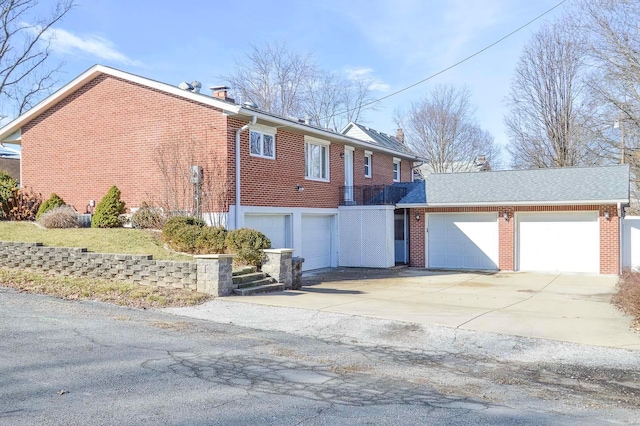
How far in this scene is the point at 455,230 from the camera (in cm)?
2162

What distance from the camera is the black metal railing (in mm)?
21844

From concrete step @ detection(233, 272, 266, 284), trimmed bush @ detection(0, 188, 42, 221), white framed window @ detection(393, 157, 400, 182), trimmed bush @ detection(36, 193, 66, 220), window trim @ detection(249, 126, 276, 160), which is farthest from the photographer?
white framed window @ detection(393, 157, 400, 182)

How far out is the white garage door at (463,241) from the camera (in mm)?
20906

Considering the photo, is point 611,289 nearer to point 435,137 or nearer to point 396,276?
point 396,276

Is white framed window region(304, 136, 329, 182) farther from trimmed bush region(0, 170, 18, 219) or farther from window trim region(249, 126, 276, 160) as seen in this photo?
trimmed bush region(0, 170, 18, 219)

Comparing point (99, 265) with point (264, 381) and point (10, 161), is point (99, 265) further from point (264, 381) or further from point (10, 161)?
point (10, 161)

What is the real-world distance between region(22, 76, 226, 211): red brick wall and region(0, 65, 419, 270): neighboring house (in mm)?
34

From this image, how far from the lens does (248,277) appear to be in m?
13.3

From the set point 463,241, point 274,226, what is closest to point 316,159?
point 274,226

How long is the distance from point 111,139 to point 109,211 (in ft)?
9.25

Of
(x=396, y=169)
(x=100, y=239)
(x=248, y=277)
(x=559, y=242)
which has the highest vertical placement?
(x=396, y=169)

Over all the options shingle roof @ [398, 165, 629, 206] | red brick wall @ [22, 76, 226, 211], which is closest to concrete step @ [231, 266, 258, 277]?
red brick wall @ [22, 76, 226, 211]

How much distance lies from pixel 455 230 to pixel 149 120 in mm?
12329

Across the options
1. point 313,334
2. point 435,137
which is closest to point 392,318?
point 313,334
